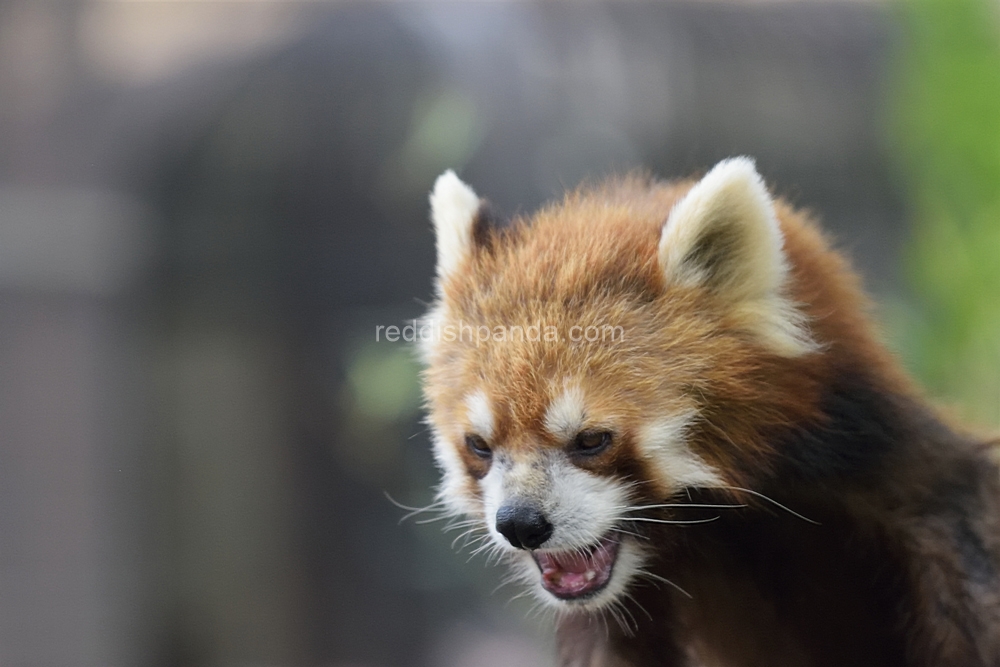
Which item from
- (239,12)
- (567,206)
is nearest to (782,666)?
(567,206)

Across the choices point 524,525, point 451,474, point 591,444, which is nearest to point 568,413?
point 591,444

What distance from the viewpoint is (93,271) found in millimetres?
2363

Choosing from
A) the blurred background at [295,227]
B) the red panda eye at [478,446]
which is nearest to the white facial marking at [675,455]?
the red panda eye at [478,446]

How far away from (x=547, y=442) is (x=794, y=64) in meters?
1.23

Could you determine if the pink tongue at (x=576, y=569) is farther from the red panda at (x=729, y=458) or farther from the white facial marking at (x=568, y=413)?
the white facial marking at (x=568, y=413)

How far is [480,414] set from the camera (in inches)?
45.8

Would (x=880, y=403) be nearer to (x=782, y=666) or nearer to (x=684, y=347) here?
(x=684, y=347)

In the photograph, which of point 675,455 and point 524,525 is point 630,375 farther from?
point 524,525

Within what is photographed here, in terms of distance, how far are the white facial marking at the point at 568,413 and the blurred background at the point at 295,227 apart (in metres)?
0.63

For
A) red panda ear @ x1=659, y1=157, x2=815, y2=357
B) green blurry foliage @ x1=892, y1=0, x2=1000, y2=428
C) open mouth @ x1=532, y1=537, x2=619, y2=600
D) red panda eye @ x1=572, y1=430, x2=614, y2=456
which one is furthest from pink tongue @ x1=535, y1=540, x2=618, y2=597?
green blurry foliage @ x1=892, y1=0, x2=1000, y2=428

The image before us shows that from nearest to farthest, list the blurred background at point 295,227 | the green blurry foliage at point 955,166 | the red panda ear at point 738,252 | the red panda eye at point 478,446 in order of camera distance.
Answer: the red panda ear at point 738,252, the red panda eye at point 478,446, the green blurry foliage at point 955,166, the blurred background at point 295,227

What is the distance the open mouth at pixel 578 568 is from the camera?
111 cm

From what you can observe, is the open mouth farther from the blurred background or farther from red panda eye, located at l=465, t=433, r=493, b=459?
the blurred background

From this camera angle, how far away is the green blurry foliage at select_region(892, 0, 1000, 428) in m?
1.62
